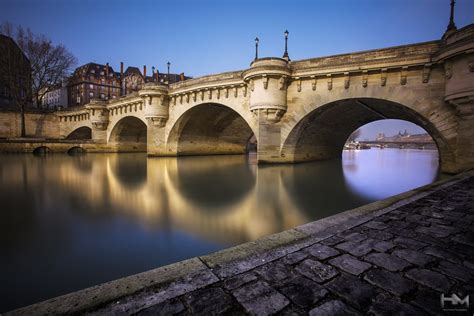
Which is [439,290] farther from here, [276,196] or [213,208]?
[276,196]

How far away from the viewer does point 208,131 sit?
72.3 ft

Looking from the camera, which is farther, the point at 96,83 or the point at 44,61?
the point at 96,83

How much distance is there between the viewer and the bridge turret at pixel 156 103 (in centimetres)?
1908

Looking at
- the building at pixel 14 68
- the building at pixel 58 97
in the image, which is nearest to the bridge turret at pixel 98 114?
the building at pixel 14 68

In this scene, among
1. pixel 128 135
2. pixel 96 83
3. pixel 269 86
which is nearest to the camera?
pixel 269 86

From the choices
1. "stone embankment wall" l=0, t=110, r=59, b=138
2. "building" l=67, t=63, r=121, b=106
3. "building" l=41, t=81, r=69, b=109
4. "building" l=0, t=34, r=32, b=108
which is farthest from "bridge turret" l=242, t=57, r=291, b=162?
"building" l=41, t=81, r=69, b=109

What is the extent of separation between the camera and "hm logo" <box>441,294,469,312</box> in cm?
138

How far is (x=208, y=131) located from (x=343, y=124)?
1188 centimetres

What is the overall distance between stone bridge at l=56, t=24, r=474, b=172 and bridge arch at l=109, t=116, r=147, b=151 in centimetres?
342

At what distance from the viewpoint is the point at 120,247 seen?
3320mm

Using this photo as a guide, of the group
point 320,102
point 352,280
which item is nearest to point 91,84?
point 320,102

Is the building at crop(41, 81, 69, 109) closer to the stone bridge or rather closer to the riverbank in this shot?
the stone bridge

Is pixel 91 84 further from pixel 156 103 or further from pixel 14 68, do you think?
pixel 156 103

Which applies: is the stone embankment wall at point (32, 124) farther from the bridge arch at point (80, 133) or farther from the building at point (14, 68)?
the building at point (14, 68)
